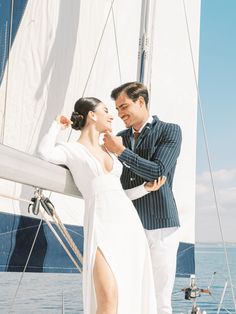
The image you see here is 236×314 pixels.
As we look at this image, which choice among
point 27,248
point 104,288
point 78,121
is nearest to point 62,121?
point 78,121

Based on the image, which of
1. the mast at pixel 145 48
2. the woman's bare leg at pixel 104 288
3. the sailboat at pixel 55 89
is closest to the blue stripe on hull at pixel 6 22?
the sailboat at pixel 55 89

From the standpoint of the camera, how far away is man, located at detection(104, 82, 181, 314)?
2.17 metres

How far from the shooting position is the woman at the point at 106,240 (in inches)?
68.4

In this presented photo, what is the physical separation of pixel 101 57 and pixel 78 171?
4.99 ft

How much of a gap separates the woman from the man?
Result: 235 mm

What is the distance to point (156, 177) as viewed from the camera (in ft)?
6.85

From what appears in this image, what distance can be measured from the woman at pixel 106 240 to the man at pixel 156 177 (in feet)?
0.77

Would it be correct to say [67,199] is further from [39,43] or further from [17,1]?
[17,1]

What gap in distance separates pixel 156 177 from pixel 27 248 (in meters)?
0.78

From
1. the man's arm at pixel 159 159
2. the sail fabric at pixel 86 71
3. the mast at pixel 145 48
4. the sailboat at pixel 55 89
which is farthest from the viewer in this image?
the mast at pixel 145 48

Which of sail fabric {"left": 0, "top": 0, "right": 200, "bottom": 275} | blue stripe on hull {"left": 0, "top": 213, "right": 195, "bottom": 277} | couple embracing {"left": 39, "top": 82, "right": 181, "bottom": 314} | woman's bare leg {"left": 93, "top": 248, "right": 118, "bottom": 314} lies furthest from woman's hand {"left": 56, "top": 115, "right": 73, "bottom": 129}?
blue stripe on hull {"left": 0, "top": 213, "right": 195, "bottom": 277}

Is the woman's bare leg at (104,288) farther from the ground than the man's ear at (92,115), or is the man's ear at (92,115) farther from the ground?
the man's ear at (92,115)

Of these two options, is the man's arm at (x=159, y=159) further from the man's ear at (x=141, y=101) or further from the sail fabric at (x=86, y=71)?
the sail fabric at (x=86, y=71)

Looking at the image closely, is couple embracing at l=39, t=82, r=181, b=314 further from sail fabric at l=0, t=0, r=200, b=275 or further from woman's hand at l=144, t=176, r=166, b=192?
sail fabric at l=0, t=0, r=200, b=275
